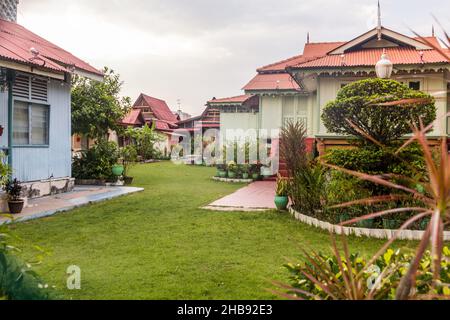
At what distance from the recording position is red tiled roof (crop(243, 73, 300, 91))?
751 inches

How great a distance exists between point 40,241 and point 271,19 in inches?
196

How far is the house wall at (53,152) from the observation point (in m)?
10.0

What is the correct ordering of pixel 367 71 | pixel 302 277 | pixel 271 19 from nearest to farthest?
pixel 302 277 → pixel 271 19 → pixel 367 71

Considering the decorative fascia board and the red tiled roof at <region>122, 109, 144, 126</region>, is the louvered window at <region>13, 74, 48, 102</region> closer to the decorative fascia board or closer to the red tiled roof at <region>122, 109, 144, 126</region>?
the decorative fascia board

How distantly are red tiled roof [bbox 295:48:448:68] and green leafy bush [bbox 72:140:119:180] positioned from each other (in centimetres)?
754

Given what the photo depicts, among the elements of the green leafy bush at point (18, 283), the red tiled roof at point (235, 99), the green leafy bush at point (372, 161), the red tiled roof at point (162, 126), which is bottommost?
the green leafy bush at point (18, 283)

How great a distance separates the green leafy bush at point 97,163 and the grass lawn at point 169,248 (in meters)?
4.87

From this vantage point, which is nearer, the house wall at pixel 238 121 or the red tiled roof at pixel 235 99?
the house wall at pixel 238 121

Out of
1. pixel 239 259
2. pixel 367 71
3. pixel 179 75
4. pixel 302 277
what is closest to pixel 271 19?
pixel 179 75

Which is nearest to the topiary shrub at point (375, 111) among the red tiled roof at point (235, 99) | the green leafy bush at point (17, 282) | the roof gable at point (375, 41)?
the green leafy bush at point (17, 282)

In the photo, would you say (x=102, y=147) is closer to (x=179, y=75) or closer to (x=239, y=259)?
(x=179, y=75)

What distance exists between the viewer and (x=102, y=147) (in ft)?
49.8

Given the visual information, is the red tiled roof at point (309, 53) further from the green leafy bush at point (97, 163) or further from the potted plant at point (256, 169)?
the green leafy bush at point (97, 163)

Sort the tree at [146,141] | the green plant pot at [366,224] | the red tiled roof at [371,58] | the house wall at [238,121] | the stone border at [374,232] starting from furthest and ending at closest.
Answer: the tree at [146,141] → the house wall at [238,121] → the red tiled roof at [371,58] → the green plant pot at [366,224] → the stone border at [374,232]
